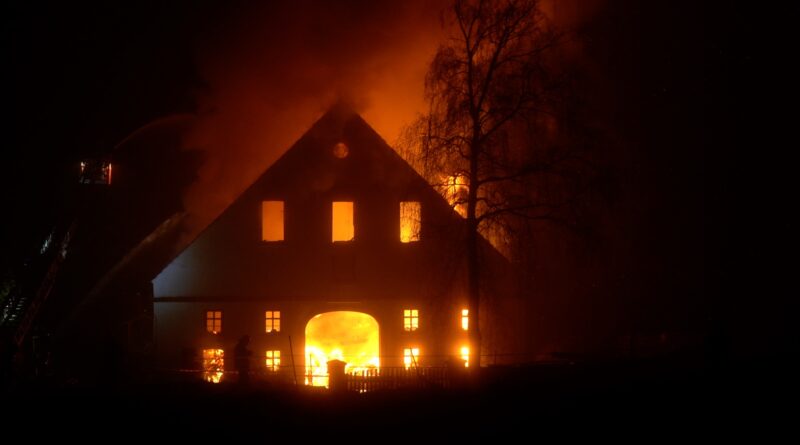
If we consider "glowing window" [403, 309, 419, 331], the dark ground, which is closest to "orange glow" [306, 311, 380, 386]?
"glowing window" [403, 309, 419, 331]

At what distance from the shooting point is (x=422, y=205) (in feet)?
72.4

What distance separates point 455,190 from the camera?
20625mm

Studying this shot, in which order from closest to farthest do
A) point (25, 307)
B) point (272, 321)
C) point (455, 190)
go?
point (455, 190)
point (25, 307)
point (272, 321)

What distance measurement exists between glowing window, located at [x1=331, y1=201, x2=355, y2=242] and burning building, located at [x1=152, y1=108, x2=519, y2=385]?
67 centimetres

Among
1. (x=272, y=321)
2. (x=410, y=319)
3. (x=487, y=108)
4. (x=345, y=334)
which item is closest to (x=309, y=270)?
(x=272, y=321)

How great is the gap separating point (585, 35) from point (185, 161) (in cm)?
2321

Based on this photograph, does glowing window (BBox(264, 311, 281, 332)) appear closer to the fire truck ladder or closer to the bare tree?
the fire truck ladder

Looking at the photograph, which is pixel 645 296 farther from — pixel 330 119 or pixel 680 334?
pixel 330 119

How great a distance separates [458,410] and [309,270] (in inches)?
513

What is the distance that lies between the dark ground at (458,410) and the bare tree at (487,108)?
3293mm

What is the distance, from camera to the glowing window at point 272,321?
2858 centimetres

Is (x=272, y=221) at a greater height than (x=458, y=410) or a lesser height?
greater

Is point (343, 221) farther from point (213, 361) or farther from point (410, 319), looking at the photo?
point (213, 361)

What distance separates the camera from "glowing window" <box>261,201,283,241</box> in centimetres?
2898
